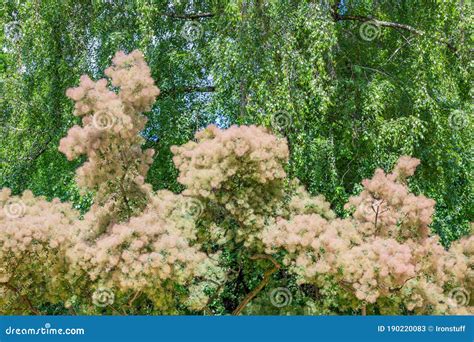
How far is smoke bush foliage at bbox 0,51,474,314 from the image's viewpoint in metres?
7.48

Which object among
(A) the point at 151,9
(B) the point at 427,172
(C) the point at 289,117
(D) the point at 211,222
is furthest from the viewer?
(B) the point at 427,172

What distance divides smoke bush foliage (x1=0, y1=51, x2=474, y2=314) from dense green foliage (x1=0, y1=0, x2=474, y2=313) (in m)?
0.88

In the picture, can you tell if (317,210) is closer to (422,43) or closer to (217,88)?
(217,88)

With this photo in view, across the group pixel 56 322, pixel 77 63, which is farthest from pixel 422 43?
pixel 56 322

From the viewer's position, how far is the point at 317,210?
8.56 metres

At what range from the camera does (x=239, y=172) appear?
311 inches

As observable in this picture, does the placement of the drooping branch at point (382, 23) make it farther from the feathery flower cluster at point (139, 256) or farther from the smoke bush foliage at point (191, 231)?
the feathery flower cluster at point (139, 256)

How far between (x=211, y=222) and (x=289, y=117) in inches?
69.5

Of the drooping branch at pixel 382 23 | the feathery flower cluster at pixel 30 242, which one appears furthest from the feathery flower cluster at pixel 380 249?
the drooping branch at pixel 382 23

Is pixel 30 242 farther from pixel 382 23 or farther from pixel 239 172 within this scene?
pixel 382 23

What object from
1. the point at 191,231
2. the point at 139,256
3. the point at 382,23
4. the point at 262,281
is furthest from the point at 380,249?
the point at 382,23

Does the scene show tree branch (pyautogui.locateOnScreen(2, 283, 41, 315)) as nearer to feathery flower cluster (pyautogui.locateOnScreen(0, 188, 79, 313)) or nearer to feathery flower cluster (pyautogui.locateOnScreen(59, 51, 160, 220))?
feathery flower cluster (pyautogui.locateOnScreen(0, 188, 79, 313))

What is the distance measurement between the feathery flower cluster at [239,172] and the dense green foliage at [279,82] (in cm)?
86

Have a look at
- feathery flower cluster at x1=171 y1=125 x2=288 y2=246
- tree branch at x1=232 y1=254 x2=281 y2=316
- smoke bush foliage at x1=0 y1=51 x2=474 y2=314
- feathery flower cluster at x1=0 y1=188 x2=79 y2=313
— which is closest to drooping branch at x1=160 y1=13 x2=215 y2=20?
smoke bush foliage at x1=0 y1=51 x2=474 y2=314
